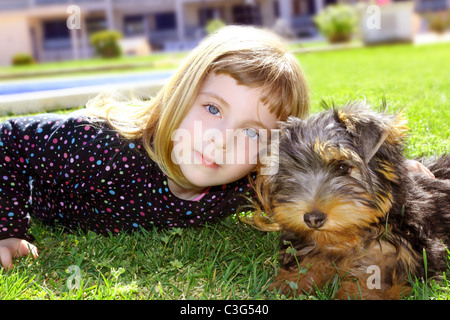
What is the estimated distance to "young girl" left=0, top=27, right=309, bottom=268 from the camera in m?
3.29

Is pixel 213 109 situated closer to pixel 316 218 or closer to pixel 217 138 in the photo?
pixel 217 138

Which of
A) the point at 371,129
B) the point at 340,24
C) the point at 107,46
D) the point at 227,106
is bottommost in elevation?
the point at 371,129

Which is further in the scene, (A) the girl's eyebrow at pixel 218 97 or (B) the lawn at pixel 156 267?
(A) the girl's eyebrow at pixel 218 97

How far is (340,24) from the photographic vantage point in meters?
33.0

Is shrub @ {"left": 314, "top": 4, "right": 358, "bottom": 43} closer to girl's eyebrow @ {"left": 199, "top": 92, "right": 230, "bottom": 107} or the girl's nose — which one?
girl's eyebrow @ {"left": 199, "top": 92, "right": 230, "bottom": 107}

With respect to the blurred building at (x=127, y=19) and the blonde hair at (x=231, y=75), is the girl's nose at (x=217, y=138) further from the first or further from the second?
the blurred building at (x=127, y=19)

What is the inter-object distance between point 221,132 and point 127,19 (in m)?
48.7

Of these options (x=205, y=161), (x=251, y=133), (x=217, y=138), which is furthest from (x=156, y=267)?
(x=251, y=133)

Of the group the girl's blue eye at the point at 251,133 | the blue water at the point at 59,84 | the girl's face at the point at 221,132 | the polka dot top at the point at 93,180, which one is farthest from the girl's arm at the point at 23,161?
the blue water at the point at 59,84

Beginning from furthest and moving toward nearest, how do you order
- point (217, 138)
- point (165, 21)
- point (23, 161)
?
point (165, 21), point (23, 161), point (217, 138)

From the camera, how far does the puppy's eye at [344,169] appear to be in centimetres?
274

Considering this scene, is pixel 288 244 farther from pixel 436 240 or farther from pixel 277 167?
pixel 436 240

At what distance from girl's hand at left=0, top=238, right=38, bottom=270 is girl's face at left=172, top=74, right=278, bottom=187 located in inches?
49.0

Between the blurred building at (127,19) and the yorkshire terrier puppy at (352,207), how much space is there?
42.7 meters
